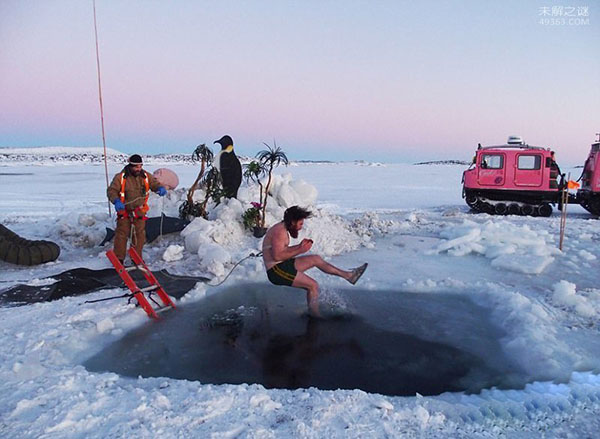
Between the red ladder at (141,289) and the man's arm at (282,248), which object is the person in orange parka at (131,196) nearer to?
the red ladder at (141,289)

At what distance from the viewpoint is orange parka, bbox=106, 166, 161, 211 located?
20.4ft

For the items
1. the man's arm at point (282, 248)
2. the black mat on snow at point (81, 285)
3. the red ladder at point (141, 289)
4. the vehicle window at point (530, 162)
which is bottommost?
the black mat on snow at point (81, 285)

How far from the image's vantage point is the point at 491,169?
13.9 m

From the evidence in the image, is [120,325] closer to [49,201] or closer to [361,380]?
[361,380]

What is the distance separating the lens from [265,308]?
5270 millimetres

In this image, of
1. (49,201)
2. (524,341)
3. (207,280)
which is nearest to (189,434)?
(524,341)

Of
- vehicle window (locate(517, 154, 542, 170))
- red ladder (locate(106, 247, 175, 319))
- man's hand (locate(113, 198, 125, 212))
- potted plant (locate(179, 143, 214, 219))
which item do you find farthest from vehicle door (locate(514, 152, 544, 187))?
red ladder (locate(106, 247, 175, 319))

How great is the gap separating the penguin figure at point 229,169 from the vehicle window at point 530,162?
900 cm

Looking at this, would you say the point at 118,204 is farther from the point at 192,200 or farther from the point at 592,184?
the point at 592,184

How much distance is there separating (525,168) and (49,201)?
16171 mm

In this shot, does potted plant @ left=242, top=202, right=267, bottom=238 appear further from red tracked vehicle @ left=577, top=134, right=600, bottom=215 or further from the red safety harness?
red tracked vehicle @ left=577, top=134, right=600, bottom=215

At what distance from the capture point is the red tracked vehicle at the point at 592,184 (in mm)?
13336

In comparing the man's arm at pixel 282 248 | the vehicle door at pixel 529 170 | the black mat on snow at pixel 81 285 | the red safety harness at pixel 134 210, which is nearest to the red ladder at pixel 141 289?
the black mat on snow at pixel 81 285

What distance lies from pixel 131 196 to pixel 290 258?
9.79 feet
